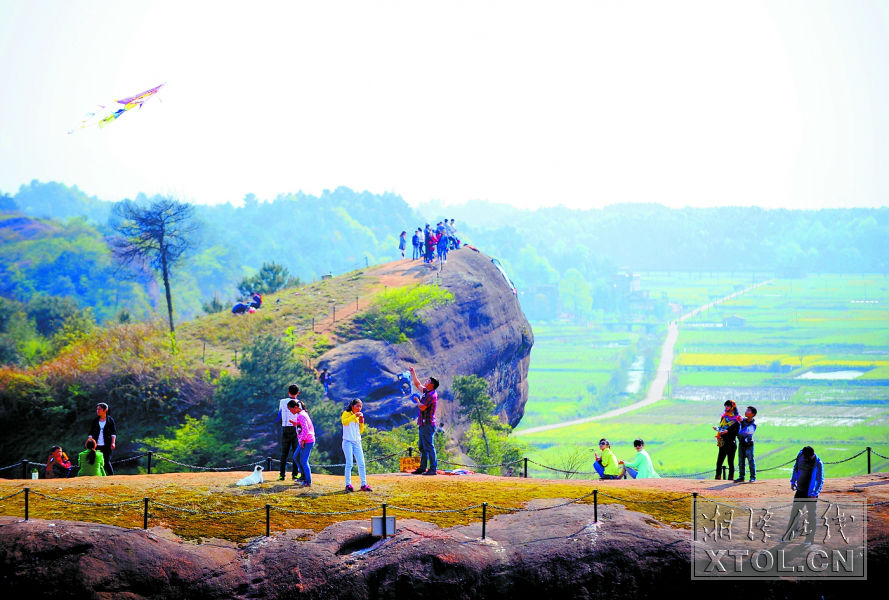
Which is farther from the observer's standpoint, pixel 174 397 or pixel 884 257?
pixel 884 257

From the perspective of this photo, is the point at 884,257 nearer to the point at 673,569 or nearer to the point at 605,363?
the point at 605,363

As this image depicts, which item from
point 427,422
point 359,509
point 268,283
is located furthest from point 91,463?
point 268,283

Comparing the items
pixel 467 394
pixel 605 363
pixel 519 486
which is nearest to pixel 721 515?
pixel 519 486

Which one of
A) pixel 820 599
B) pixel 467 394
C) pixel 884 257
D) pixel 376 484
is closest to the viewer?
pixel 820 599

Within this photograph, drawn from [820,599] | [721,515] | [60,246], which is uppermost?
[60,246]

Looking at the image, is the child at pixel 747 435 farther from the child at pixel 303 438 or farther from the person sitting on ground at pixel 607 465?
the child at pixel 303 438

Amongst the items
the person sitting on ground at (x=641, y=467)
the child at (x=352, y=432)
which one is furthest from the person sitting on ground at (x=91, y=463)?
the person sitting on ground at (x=641, y=467)

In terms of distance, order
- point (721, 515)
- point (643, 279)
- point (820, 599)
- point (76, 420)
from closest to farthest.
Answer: point (820, 599)
point (721, 515)
point (76, 420)
point (643, 279)

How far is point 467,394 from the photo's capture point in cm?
3884

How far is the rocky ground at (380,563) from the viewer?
14953 millimetres

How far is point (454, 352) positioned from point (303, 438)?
24.6 m

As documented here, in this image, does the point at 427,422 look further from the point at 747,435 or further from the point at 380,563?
the point at 747,435

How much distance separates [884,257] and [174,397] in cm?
17028

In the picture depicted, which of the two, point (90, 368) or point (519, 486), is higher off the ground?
point (90, 368)
